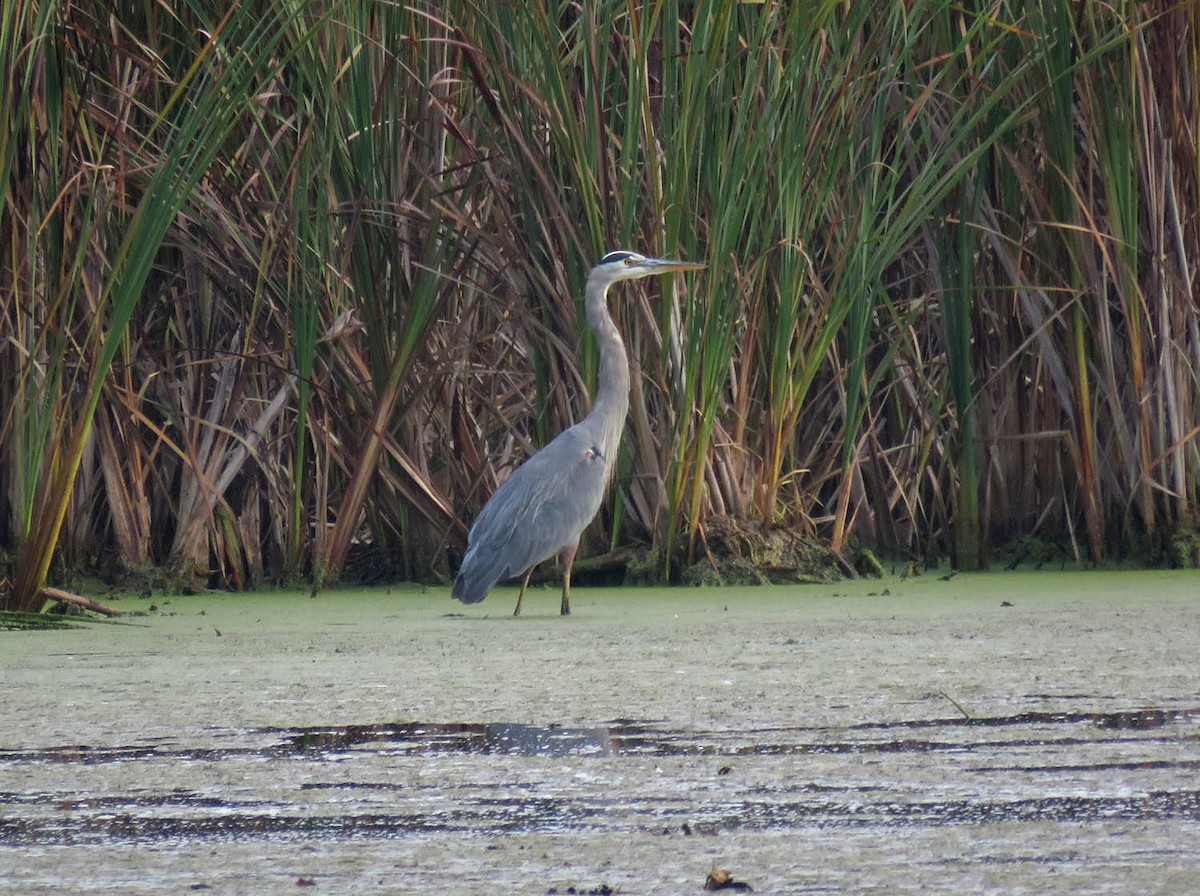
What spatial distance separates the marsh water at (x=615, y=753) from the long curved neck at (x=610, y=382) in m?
0.70

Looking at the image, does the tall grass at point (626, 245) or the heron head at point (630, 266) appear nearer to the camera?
the heron head at point (630, 266)

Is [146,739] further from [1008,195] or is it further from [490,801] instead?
[1008,195]

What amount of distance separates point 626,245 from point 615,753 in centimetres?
264

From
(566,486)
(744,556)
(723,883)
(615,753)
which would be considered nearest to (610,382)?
(566,486)

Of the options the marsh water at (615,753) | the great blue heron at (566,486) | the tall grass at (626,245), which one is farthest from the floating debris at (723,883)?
the tall grass at (626,245)

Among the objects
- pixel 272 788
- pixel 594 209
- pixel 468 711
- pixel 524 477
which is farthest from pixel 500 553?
pixel 272 788

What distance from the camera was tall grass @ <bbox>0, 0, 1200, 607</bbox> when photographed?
495cm

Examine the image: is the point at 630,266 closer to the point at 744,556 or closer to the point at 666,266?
the point at 666,266

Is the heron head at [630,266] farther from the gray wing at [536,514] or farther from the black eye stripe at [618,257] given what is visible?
the gray wing at [536,514]

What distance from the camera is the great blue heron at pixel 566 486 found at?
4.76 meters

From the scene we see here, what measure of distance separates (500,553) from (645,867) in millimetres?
2893

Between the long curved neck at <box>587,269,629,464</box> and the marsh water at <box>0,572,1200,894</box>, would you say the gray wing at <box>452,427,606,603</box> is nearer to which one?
the long curved neck at <box>587,269,629,464</box>

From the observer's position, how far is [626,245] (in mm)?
5059

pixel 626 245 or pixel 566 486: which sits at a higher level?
pixel 626 245
